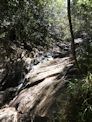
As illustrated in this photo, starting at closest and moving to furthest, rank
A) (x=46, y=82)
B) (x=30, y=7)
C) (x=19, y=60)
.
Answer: (x=46, y=82)
(x=30, y=7)
(x=19, y=60)

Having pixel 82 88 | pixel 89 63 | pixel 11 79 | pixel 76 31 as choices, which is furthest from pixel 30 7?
pixel 76 31

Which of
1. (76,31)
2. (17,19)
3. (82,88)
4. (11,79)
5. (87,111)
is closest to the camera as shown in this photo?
(87,111)

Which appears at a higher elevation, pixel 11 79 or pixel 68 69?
pixel 68 69

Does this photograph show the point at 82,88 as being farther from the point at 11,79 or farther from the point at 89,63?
the point at 11,79

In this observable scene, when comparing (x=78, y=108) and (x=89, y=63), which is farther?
(x=89, y=63)

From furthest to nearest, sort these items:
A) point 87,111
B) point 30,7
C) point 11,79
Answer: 1. point 11,79
2. point 30,7
3. point 87,111

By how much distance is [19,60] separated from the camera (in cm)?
1524

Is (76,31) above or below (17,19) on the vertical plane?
below

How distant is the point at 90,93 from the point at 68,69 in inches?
109

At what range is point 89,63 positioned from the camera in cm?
885

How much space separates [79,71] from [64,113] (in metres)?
1.85

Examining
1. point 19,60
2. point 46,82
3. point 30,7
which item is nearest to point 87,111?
point 46,82

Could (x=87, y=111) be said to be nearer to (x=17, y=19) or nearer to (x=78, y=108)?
(x=78, y=108)

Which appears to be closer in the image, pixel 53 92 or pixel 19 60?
pixel 53 92
